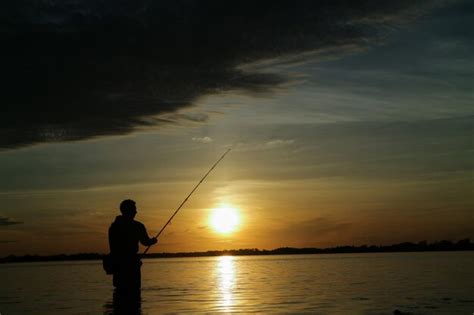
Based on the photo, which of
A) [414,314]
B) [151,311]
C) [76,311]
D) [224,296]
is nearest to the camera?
[414,314]

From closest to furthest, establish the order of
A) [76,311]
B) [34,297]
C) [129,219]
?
[129,219]
[76,311]
[34,297]

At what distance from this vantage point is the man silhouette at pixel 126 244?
10.7 meters

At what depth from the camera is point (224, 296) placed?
22.9m

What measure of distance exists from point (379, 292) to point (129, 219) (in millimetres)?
15242

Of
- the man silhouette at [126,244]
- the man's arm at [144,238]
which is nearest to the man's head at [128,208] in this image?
the man silhouette at [126,244]

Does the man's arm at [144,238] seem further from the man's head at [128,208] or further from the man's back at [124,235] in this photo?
the man's head at [128,208]

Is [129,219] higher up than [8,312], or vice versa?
[129,219]

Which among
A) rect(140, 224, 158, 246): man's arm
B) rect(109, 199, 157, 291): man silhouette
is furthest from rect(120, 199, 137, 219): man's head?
rect(140, 224, 158, 246): man's arm

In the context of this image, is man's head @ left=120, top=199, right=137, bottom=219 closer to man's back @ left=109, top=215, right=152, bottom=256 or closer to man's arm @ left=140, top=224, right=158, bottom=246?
man's back @ left=109, top=215, right=152, bottom=256

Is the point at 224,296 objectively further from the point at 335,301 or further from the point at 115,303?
the point at 115,303

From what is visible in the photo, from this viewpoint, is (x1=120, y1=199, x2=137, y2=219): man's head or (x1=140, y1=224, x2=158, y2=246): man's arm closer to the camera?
(x1=120, y1=199, x2=137, y2=219): man's head

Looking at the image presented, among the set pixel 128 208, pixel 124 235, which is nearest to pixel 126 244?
pixel 124 235

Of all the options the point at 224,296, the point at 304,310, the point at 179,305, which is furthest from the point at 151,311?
the point at 224,296

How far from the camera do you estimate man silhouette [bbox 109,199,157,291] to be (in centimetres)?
1070
